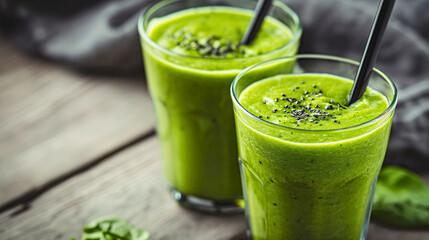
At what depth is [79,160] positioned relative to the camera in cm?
163

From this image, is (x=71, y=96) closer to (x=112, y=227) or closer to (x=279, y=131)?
(x=112, y=227)

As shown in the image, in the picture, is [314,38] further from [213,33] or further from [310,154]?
[310,154]

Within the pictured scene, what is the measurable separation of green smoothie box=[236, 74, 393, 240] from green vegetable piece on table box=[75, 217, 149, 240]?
28 centimetres

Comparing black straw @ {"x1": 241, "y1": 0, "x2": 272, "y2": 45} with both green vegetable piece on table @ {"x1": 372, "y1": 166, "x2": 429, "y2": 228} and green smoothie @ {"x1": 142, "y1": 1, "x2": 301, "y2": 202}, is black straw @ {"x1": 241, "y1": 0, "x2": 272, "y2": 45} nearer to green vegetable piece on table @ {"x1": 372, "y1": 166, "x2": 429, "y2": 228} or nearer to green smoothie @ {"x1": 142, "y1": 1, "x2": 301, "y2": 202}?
green smoothie @ {"x1": 142, "y1": 1, "x2": 301, "y2": 202}

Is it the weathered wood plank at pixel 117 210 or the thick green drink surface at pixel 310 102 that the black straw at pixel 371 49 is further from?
the weathered wood plank at pixel 117 210

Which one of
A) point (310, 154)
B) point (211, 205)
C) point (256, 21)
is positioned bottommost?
point (211, 205)

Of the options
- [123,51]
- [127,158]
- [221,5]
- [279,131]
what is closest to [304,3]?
[221,5]

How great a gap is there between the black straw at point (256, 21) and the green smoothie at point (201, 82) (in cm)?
2

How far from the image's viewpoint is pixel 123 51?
1.92 metres

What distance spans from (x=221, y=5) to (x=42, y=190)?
0.72 metres

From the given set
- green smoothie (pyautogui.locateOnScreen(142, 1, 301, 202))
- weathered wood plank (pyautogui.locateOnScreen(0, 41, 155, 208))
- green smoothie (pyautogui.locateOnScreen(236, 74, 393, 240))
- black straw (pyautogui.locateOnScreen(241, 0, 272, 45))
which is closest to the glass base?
green smoothie (pyautogui.locateOnScreen(142, 1, 301, 202))

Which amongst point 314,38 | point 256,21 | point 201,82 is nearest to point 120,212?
point 201,82

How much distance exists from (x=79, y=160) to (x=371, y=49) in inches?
36.9

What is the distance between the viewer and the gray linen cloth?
1549 mm
